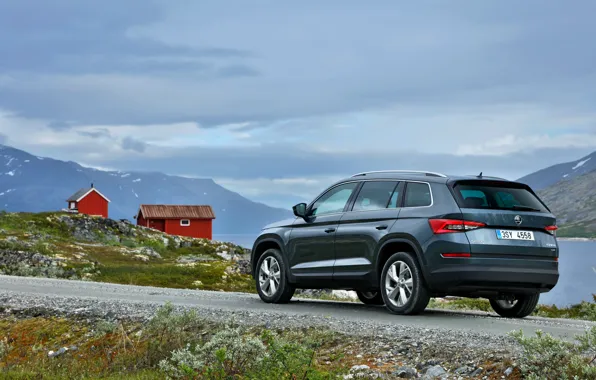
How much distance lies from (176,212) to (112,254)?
138 feet

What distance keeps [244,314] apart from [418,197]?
10.8 ft

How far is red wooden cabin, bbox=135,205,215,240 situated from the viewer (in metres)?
91.3

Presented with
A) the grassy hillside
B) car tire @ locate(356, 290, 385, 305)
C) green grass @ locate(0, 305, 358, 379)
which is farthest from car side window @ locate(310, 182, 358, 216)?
the grassy hillside

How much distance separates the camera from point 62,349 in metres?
11.6

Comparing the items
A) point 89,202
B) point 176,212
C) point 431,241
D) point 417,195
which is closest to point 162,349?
point 431,241

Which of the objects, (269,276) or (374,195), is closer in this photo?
(374,195)

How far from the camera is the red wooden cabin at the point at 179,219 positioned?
91312 mm

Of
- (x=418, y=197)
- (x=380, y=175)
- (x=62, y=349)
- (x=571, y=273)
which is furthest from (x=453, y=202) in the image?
(x=571, y=273)

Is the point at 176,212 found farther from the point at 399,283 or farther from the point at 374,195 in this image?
Answer: the point at 399,283

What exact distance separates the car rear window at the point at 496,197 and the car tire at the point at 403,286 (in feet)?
→ 4.00

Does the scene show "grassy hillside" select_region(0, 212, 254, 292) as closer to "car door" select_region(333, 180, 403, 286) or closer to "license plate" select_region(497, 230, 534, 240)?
"car door" select_region(333, 180, 403, 286)

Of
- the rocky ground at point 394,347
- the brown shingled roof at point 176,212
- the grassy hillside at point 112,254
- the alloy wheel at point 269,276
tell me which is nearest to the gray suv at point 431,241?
the alloy wheel at point 269,276

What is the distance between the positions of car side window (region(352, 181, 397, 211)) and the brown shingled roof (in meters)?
78.9

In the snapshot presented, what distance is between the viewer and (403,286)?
12414mm
